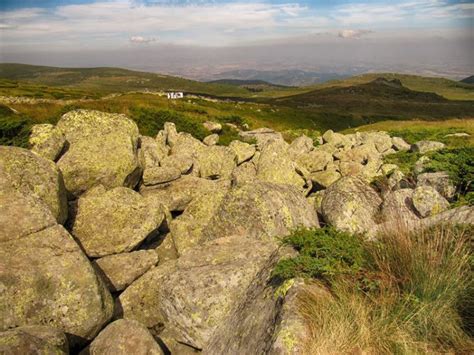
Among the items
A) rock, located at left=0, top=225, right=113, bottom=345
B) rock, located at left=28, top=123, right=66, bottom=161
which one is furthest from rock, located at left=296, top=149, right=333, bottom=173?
rock, located at left=0, top=225, right=113, bottom=345

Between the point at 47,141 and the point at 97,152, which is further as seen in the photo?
the point at 97,152

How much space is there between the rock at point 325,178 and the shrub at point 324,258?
411 inches

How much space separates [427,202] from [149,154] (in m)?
12.6

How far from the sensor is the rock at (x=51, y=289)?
896cm

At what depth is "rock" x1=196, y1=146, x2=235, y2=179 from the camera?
2017cm

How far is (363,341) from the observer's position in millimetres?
5461

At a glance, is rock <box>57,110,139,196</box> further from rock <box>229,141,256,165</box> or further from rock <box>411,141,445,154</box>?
rock <box>411,141,445,154</box>

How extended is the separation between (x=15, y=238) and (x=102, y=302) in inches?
114

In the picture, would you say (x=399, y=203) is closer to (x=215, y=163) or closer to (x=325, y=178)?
(x=325, y=178)

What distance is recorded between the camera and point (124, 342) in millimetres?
8758

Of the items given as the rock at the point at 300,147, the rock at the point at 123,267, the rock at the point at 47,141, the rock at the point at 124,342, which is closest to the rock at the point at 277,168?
the rock at the point at 300,147

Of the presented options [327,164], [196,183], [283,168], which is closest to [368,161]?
[327,164]

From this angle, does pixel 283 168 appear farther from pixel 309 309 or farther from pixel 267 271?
pixel 309 309

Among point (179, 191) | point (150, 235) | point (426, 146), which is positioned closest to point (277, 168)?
point (179, 191)
